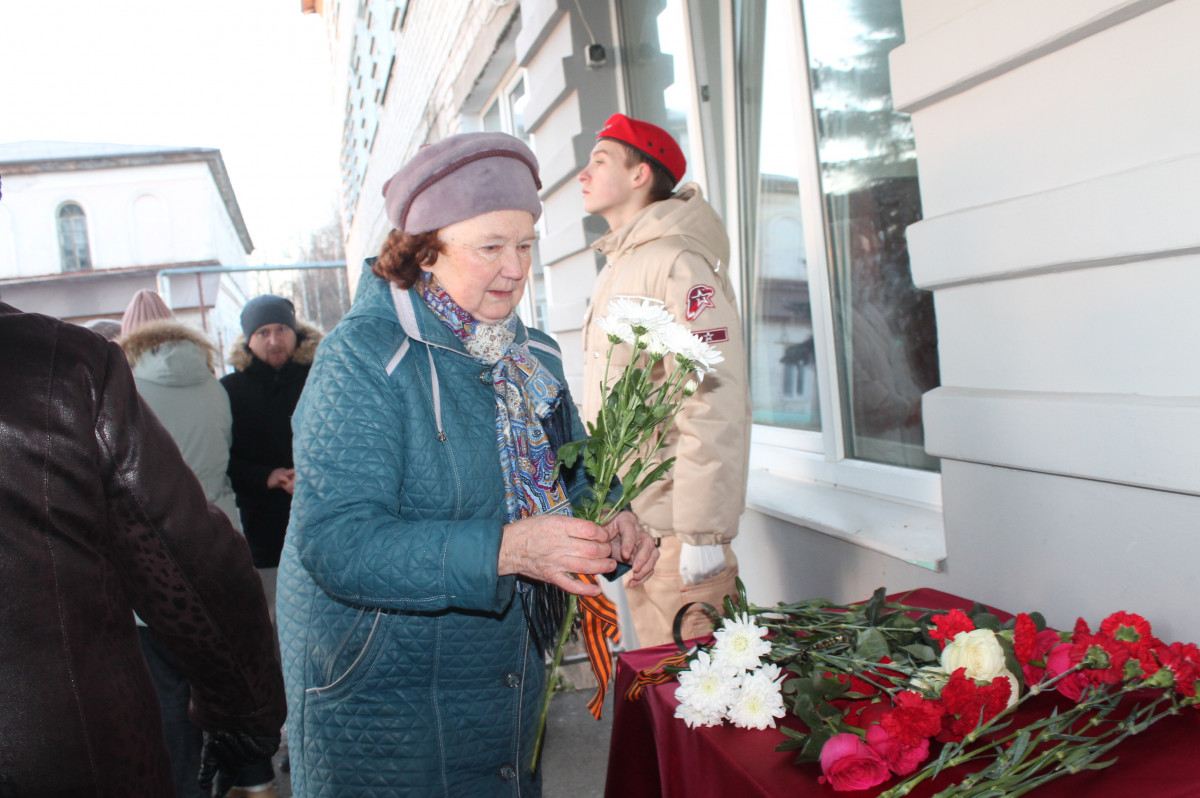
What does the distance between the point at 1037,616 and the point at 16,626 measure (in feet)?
5.06

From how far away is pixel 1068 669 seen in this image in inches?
45.8

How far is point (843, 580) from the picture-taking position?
8.00 ft

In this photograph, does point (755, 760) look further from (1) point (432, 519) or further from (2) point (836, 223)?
(2) point (836, 223)

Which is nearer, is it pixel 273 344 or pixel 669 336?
pixel 669 336

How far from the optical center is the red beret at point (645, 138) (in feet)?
8.84

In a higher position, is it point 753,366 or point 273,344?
point 273,344

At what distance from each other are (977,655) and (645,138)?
2028 millimetres

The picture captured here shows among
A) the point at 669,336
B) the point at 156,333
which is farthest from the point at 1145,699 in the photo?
the point at 156,333

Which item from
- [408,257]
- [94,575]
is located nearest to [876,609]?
[408,257]

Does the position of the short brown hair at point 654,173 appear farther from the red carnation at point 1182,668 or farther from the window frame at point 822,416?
the red carnation at point 1182,668

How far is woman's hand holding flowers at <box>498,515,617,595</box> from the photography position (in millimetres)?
1206

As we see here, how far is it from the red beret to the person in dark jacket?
7.09ft

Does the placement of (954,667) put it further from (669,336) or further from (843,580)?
(843,580)

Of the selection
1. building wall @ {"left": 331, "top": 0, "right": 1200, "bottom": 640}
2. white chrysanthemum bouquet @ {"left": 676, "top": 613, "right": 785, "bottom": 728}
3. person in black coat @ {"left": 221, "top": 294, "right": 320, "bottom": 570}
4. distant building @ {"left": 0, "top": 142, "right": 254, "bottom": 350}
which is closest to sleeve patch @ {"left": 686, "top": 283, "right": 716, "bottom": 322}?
building wall @ {"left": 331, "top": 0, "right": 1200, "bottom": 640}
